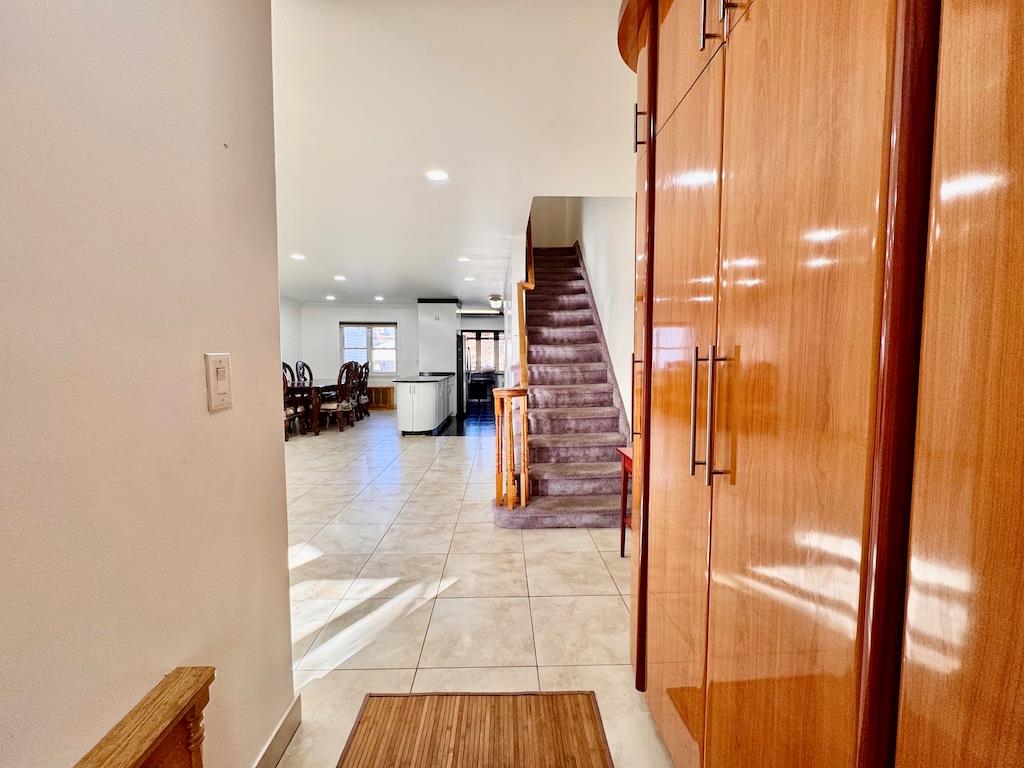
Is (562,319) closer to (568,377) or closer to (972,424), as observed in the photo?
(568,377)

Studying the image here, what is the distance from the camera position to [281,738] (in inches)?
57.6

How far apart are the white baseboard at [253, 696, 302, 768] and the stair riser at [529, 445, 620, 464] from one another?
8.64ft

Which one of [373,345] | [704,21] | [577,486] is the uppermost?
[704,21]

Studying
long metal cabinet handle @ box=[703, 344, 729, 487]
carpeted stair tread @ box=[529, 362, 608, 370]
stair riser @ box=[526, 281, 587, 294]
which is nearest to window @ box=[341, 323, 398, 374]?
stair riser @ box=[526, 281, 587, 294]

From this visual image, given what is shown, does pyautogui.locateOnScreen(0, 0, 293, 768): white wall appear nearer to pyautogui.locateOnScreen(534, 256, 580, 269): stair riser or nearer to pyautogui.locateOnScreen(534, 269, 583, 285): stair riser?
pyautogui.locateOnScreen(534, 269, 583, 285): stair riser

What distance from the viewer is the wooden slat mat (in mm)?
1443

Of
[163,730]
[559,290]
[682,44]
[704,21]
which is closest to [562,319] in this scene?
[559,290]

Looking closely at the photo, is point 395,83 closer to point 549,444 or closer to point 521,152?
point 521,152

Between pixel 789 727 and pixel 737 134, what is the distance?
3.69ft

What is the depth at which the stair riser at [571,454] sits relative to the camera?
4.01m

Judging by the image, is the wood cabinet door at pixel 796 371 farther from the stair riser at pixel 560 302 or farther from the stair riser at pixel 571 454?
the stair riser at pixel 560 302

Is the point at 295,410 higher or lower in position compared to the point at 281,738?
higher

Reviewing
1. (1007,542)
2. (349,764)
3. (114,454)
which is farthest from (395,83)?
(349,764)

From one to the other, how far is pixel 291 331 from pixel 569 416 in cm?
884
